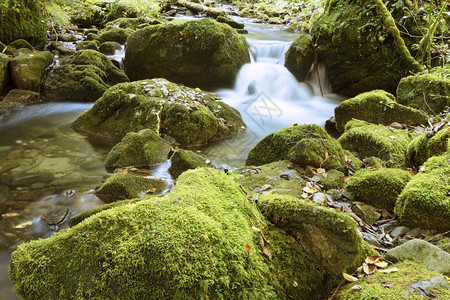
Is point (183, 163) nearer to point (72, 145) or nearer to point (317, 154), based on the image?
point (317, 154)

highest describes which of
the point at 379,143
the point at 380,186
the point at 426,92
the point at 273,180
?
the point at 426,92

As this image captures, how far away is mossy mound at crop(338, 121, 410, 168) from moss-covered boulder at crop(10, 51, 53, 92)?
889 centimetres

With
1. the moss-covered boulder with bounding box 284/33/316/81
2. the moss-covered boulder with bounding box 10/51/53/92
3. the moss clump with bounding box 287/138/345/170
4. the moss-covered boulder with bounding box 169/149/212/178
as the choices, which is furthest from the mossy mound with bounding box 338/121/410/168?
the moss-covered boulder with bounding box 10/51/53/92

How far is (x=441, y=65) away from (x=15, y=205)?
10317 millimetres

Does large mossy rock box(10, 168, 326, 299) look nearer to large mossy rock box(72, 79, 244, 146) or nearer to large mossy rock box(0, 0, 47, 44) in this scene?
large mossy rock box(72, 79, 244, 146)

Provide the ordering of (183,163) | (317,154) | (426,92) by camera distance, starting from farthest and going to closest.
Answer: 1. (426,92)
2. (183,163)
3. (317,154)

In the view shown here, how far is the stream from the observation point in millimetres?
3904

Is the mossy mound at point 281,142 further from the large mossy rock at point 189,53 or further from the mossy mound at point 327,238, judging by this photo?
the large mossy rock at point 189,53

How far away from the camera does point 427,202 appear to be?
123 inches

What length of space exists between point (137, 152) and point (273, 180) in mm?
2593

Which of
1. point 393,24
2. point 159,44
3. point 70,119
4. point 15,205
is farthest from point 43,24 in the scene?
point 393,24

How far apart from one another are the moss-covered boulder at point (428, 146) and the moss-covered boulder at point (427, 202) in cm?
90

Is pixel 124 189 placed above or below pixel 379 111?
below

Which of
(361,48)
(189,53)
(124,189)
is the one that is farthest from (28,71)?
(361,48)
